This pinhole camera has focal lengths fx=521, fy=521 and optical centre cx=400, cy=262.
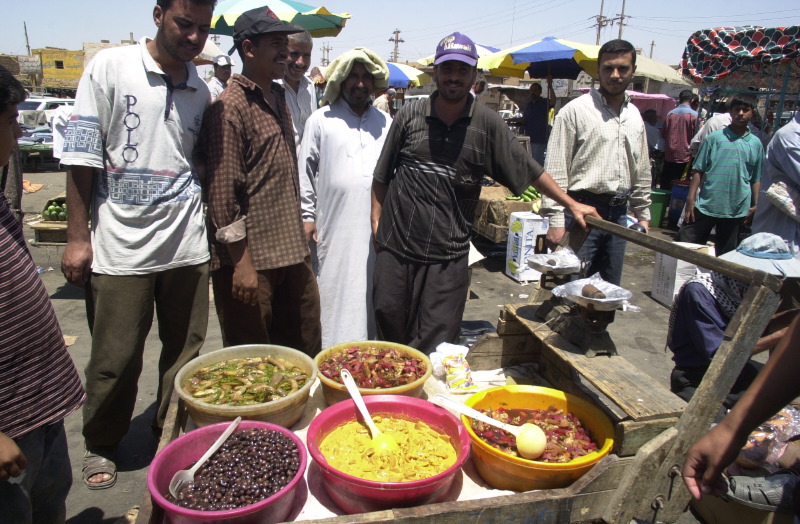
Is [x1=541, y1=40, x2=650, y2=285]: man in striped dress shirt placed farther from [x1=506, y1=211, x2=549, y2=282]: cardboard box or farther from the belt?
[x1=506, y1=211, x2=549, y2=282]: cardboard box

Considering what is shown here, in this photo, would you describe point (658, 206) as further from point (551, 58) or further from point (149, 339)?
point (149, 339)

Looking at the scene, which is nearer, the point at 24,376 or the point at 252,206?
the point at 24,376

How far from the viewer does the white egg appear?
1624 millimetres

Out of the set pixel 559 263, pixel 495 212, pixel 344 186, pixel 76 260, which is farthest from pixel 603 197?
pixel 495 212

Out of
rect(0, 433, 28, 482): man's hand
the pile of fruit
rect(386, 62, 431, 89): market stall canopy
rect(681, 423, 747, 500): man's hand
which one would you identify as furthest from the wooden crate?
rect(386, 62, 431, 89): market stall canopy

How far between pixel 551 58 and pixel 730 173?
185 inches

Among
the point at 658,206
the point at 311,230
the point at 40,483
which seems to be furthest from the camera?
the point at 658,206

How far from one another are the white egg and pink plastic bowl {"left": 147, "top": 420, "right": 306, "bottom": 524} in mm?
674

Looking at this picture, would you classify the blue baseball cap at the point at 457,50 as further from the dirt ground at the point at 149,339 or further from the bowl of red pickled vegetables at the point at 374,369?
the dirt ground at the point at 149,339

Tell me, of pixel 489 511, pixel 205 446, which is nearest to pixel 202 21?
pixel 205 446

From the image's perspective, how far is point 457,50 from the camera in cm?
260

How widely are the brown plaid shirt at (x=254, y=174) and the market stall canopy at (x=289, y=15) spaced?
4.18 meters

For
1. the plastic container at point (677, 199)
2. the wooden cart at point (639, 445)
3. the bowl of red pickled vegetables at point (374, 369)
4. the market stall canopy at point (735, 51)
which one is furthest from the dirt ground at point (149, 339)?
the market stall canopy at point (735, 51)

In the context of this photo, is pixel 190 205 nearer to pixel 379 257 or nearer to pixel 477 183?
pixel 379 257
